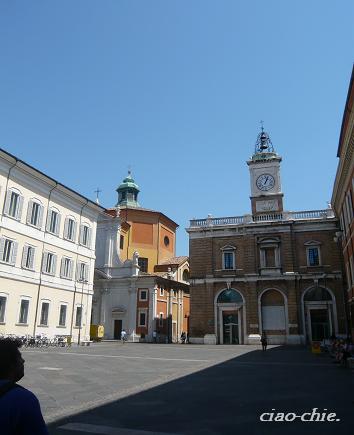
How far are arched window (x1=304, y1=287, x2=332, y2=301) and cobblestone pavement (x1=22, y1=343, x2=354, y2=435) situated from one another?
86.2 feet

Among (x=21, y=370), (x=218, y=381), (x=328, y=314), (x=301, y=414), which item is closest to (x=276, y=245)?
(x=328, y=314)

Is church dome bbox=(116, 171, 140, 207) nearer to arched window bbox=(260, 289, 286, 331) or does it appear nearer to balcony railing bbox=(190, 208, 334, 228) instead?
balcony railing bbox=(190, 208, 334, 228)

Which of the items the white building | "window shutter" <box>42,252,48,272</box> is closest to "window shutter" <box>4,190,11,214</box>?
the white building

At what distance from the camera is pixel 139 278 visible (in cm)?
4841

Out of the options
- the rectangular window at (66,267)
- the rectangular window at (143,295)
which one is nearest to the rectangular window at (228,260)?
the rectangular window at (143,295)

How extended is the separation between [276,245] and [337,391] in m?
33.5

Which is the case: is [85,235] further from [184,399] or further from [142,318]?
[184,399]

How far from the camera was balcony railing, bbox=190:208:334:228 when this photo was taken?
44125mm

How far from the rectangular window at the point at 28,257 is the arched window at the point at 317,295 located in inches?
1061

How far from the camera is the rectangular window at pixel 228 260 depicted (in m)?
45.8

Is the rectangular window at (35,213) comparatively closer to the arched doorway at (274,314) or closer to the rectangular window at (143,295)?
the rectangular window at (143,295)

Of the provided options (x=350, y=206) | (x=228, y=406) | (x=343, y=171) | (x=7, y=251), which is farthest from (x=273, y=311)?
(x=228, y=406)

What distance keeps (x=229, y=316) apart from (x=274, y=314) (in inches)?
190

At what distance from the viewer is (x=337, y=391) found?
449 inches
